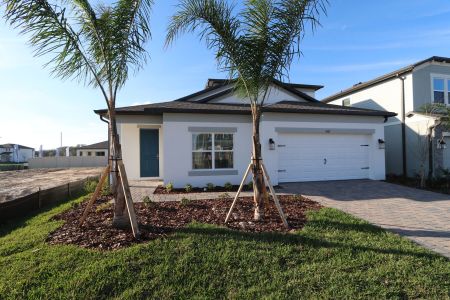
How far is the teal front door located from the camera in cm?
1380

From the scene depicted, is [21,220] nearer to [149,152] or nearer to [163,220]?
[163,220]

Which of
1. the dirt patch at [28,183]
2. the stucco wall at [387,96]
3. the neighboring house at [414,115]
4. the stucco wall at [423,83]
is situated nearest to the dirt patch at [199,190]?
the dirt patch at [28,183]

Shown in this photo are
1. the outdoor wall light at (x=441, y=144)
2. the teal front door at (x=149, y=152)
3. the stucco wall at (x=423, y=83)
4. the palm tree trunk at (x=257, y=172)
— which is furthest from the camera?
the stucco wall at (x=423, y=83)

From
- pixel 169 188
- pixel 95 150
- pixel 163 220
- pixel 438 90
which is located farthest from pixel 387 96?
pixel 95 150

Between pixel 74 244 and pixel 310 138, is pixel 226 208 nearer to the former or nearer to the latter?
pixel 74 244

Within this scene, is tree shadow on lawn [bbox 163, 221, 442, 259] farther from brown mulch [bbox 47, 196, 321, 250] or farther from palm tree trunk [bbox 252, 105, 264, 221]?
palm tree trunk [bbox 252, 105, 264, 221]

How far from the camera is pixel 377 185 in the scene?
37.7 feet

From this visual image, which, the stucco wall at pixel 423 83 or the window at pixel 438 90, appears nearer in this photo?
the stucco wall at pixel 423 83

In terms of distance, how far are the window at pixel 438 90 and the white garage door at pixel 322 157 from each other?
5426 mm

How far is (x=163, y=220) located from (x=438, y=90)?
16620mm

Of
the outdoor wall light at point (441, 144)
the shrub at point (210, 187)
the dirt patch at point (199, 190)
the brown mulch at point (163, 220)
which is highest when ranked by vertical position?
the outdoor wall light at point (441, 144)

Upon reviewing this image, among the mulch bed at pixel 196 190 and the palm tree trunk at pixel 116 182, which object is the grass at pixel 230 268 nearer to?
the palm tree trunk at pixel 116 182

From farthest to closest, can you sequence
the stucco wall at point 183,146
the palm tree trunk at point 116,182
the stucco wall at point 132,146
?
the stucco wall at point 132,146 < the stucco wall at point 183,146 < the palm tree trunk at point 116,182

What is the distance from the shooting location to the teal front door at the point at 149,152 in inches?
543
